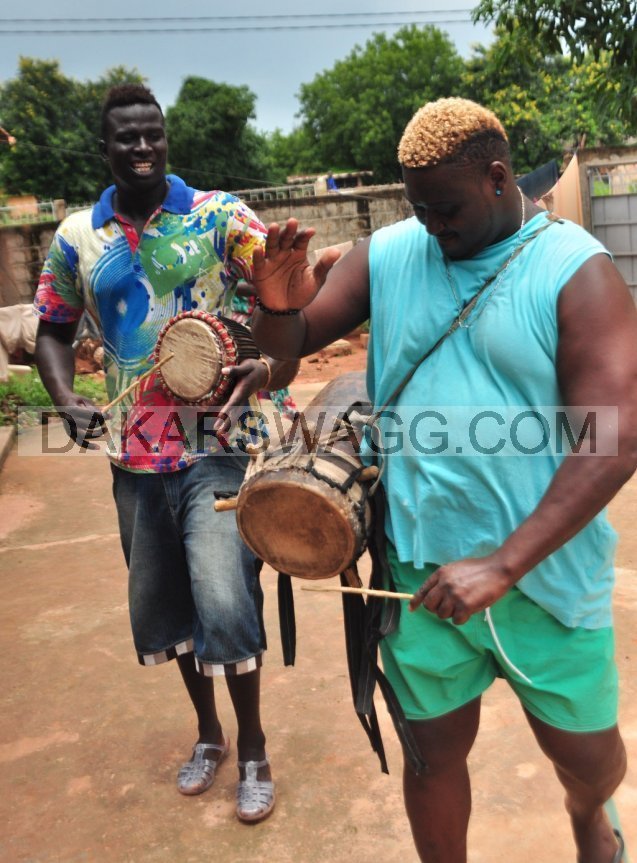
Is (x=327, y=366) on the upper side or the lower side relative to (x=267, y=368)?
lower

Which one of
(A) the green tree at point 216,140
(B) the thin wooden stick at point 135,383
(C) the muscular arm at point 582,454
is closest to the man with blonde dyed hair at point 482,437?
(C) the muscular arm at point 582,454

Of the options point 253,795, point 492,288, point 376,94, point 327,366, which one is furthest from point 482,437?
point 376,94

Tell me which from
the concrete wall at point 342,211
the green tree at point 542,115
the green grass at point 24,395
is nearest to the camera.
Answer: the green grass at point 24,395

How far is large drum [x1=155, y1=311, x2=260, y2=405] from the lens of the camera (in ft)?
8.07

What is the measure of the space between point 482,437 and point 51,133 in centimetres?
3726

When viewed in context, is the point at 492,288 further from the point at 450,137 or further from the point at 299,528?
the point at 299,528

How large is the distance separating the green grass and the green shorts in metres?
7.16

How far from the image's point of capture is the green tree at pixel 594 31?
519 centimetres

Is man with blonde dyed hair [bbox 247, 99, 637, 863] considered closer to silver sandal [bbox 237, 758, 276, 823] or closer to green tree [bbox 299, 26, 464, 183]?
silver sandal [bbox 237, 758, 276, 823]

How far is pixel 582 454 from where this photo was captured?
1681 millimetres

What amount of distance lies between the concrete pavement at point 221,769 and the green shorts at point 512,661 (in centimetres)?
70

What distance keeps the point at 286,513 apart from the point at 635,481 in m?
4.07

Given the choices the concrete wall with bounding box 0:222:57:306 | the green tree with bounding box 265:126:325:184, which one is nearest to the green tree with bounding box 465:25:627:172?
the green tree with bounding box 265:126:325:184

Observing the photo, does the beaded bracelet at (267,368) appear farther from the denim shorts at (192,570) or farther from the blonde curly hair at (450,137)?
the blonde curly hair at (450,137)
